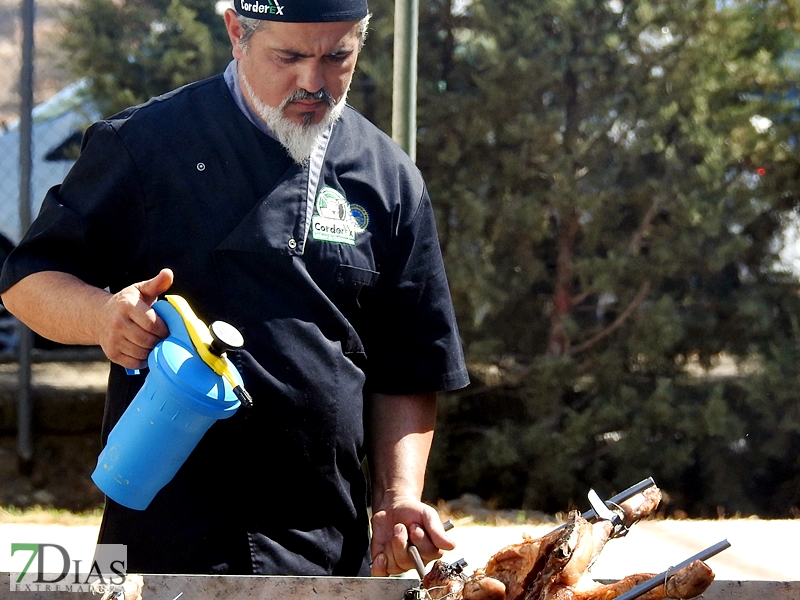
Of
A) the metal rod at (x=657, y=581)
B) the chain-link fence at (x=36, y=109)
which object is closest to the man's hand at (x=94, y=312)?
the metal rod at (x=657, y=581)

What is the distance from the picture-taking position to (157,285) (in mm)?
1830

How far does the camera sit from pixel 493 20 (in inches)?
211

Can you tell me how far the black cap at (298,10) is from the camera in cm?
206

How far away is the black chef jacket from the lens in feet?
6.79

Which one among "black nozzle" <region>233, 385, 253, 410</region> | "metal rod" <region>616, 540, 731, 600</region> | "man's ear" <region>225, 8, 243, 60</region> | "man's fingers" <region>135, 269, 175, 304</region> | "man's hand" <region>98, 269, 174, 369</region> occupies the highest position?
"man's ear" <region>225, 8, 243, 60</region>

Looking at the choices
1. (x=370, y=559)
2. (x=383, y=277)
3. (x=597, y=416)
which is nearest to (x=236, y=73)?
(x=383, y=277)

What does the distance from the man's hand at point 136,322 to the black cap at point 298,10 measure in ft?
1.92

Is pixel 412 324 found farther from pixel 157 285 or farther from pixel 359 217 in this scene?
pixel 157 285

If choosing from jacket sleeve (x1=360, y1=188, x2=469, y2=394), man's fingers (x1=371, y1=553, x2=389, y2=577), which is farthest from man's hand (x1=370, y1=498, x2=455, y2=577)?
jacket sleeve (x1=360, y1=188, x2=469, y2=394)

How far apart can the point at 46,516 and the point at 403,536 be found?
A: 353cm

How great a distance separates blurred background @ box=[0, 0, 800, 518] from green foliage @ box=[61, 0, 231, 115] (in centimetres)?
1

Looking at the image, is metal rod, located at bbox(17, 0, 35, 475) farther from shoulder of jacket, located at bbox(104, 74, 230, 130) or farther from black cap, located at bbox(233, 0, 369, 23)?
black cap, located at bbox(233, 0, 369, 23)

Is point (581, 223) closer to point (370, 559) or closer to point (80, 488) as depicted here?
point (80, 488)

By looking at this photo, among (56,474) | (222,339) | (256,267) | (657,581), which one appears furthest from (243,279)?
(56,474)
